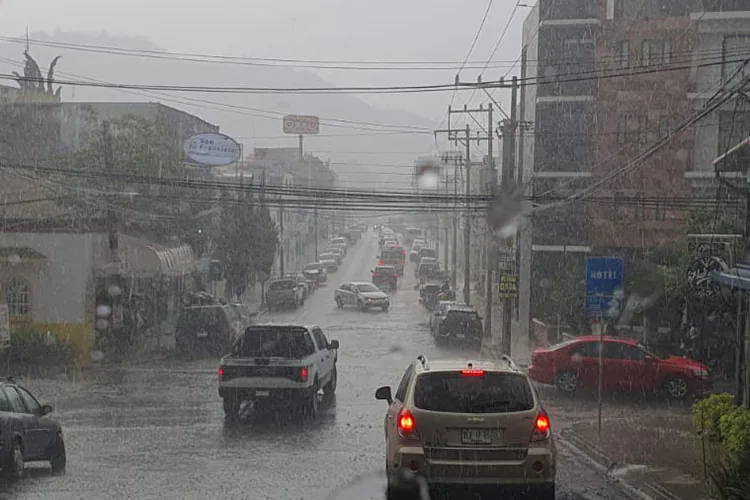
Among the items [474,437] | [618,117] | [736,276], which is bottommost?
[474,437]

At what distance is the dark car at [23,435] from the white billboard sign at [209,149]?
31.9 meters

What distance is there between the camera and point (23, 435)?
12.3 metres

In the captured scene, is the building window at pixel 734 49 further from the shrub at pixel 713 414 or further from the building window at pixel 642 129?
the shrub at pixel 713 414

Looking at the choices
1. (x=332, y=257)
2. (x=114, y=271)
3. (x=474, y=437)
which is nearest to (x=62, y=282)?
(x=114, y=271)

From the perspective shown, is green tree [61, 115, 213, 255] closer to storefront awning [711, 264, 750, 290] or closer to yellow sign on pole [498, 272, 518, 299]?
yellow sign on pole [498, 272, 518, 299]

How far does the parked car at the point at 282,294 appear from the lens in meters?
52.6

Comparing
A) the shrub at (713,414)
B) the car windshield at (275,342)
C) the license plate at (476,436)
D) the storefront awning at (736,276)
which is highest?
the storefront awning at (736,276)

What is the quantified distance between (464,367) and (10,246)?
24910 mm

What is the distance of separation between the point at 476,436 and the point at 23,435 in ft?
19.0

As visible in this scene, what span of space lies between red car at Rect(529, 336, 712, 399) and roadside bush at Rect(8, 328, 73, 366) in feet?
48.4

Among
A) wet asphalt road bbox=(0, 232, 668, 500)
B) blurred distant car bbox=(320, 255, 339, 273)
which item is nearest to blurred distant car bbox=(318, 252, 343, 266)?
blurred distant car bbox=(320, 255, 339, 273)

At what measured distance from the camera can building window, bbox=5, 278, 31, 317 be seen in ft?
105

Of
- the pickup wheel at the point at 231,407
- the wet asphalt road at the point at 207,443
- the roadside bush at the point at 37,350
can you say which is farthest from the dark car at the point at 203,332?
the pickup wheel at the point at 231,407

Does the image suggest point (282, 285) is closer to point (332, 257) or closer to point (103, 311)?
point (103, 311)
